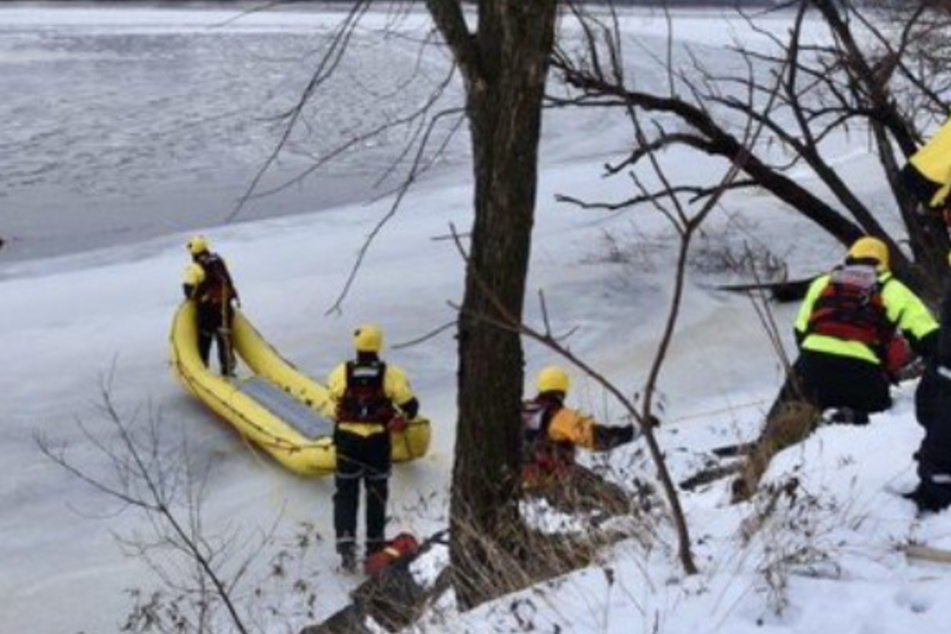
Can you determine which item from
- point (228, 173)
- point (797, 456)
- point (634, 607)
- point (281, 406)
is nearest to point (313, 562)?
point (281, 406)

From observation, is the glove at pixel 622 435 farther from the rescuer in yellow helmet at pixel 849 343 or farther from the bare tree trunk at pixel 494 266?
the bare tree trunk at pixel 494 266

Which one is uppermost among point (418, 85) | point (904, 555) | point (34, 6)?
point (34, 6)

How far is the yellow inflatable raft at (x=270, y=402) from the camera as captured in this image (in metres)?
8.55

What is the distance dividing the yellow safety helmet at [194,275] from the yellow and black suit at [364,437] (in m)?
3.42

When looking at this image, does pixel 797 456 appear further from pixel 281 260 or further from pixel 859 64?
pixel 281 260

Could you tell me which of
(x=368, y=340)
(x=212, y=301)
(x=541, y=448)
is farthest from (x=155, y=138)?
(x=541, y=448)

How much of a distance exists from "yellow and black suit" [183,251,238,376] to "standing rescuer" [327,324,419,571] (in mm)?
3432

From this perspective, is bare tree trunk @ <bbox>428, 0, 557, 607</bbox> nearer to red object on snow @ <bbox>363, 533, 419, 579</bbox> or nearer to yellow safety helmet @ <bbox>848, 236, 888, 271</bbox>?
red object on snow @ <bbox>363, 533, 419, 579</bbox>

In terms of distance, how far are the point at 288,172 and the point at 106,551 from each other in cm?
1529

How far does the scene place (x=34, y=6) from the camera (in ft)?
229

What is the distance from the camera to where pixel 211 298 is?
10367 millimetres

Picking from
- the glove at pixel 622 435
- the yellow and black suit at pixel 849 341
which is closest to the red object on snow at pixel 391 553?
the glove at pixel 622 435

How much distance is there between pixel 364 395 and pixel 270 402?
256cm

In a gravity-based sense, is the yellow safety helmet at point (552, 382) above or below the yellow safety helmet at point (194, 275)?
below
